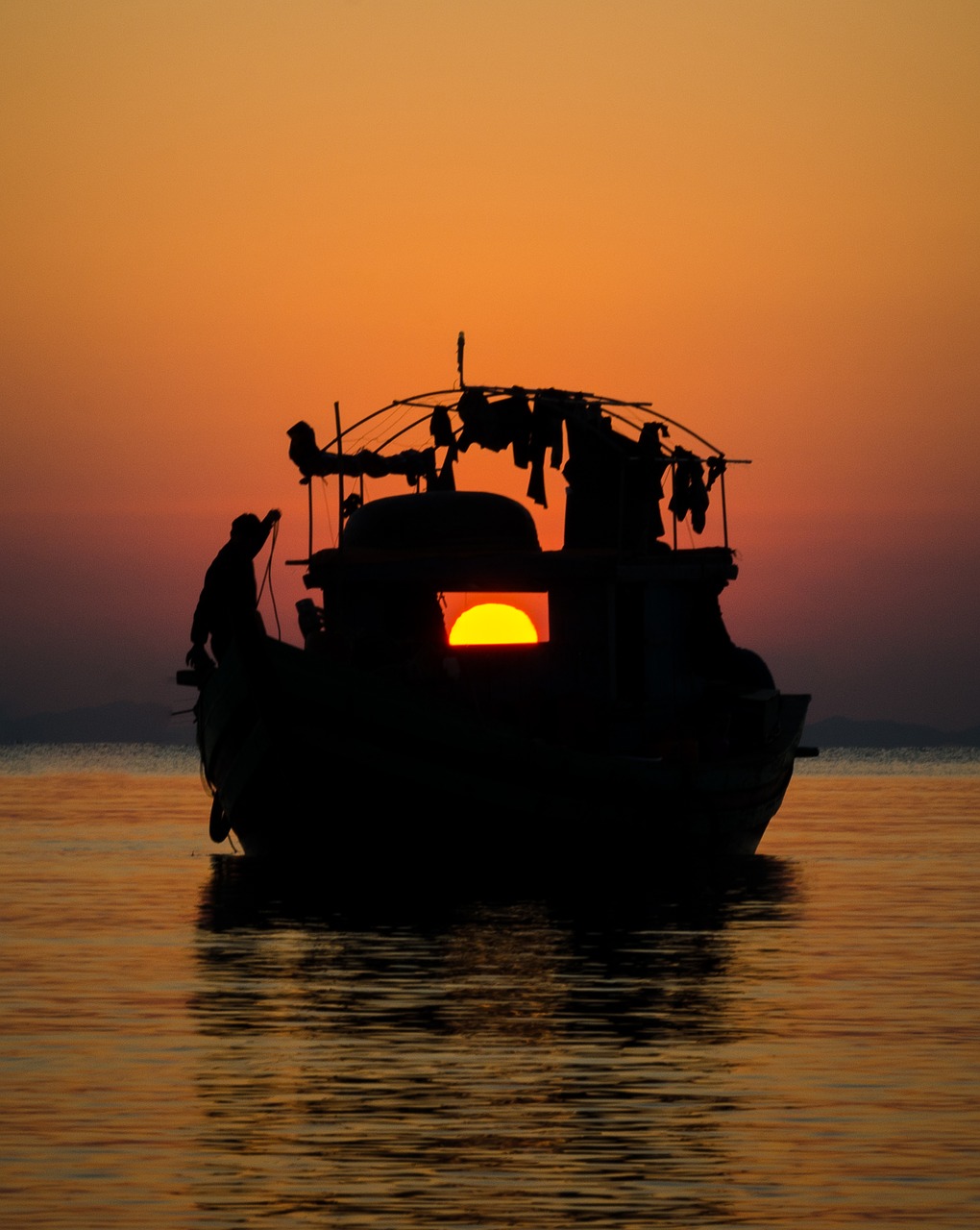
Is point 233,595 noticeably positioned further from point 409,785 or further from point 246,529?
point 409,785

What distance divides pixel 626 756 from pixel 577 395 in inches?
218

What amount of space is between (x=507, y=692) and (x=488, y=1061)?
16.4 metres

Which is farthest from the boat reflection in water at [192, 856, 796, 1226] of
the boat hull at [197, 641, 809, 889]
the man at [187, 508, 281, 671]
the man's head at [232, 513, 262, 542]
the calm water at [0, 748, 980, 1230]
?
the man's head at [232, 513, 262, 542]

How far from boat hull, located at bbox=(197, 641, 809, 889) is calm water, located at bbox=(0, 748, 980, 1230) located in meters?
1.02

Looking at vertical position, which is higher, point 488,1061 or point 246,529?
point 246,529

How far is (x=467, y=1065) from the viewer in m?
16.6

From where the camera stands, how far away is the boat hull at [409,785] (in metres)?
28.5

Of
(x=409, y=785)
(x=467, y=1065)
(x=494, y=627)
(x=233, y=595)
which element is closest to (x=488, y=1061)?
(x=467, y=1065)

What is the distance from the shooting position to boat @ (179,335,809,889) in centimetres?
2870

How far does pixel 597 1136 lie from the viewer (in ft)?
46.0

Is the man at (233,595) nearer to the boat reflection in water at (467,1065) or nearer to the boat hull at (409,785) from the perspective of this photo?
the boat hull at (409,785)

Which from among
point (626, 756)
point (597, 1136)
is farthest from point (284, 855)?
point (597, 1136)

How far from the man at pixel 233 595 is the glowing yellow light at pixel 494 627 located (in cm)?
359

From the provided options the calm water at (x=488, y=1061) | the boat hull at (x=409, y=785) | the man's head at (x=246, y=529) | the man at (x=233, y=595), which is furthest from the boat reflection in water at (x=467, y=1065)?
the man's head at (x=246, y=529)
